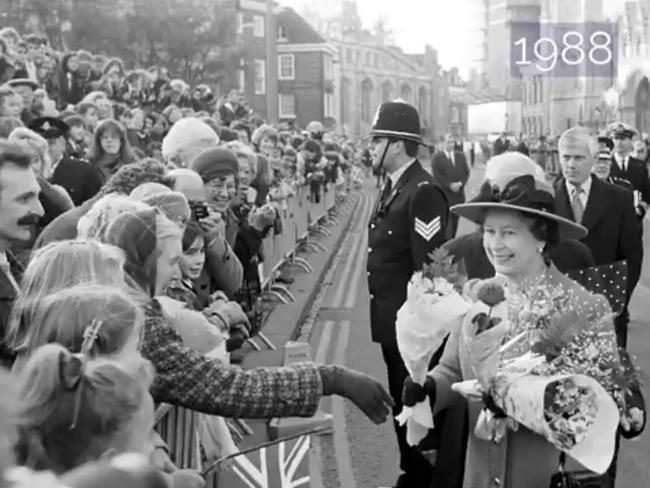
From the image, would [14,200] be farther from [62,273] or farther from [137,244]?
[62,273]

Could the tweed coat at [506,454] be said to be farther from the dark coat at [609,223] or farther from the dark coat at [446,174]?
the dark coat at [446,174]

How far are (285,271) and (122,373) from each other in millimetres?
13557

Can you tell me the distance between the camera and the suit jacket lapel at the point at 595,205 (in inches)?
305

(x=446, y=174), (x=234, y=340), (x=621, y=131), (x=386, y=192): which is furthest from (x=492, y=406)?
(x=446, y=174)

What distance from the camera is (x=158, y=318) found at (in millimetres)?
3637

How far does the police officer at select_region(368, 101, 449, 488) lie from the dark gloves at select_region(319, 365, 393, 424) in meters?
2.87

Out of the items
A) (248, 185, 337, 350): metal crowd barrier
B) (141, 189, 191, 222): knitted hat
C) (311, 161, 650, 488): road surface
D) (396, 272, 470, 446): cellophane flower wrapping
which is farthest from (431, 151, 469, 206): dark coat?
(396, 272, 470, 446): cellophane flower wrapping

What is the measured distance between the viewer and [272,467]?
4328 millimetres

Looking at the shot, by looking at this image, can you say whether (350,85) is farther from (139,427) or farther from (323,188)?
(139,427)

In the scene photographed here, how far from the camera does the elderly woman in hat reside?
13.1 ft

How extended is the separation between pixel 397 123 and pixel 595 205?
78.5 inches

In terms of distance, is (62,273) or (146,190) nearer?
(62,273)

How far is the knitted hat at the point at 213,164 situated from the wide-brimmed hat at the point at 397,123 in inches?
53.7
